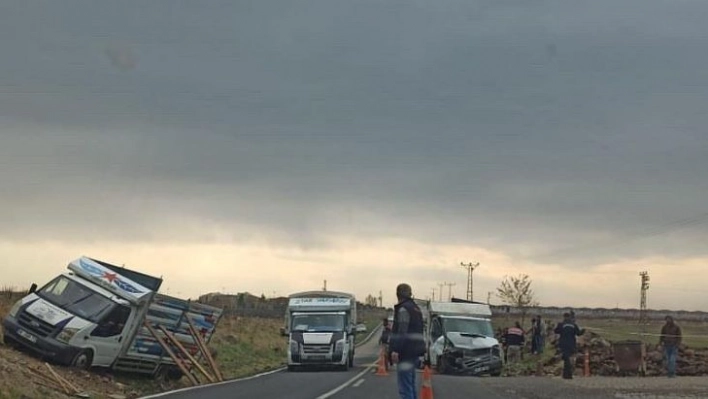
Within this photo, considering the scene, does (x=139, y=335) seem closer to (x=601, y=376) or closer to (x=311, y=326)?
(x=311, y=326)

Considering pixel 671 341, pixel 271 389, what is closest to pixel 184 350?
pixel 271 389

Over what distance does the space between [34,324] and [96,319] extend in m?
1.47

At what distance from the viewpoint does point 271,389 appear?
2075 cm

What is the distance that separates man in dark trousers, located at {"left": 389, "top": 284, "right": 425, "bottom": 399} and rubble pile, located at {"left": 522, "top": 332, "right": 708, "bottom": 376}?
19.2 m

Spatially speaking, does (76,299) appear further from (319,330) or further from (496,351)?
(496,351)

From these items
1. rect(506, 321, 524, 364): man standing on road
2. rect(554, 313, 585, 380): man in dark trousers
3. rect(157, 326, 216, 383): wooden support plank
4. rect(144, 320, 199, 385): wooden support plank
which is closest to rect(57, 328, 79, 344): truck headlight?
rect(144, 320, 199, 385): wooden support plank

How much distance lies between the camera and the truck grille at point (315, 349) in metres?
32.3

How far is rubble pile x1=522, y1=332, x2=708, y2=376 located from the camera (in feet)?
100

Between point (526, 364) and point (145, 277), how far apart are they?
19.3m

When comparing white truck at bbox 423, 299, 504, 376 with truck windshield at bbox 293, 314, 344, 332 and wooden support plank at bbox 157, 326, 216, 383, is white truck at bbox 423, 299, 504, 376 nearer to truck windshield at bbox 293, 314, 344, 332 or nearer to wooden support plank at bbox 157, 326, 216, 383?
truck windshield at bbox 293, 314, 344, 332

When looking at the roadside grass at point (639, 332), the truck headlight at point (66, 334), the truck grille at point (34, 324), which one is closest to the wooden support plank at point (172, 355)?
the truck headlight at point (66, 334)

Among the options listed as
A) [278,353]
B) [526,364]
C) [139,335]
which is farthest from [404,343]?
[278,353]

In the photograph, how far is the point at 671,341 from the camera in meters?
26.7

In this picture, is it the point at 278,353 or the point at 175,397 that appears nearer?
the point at 175,397
